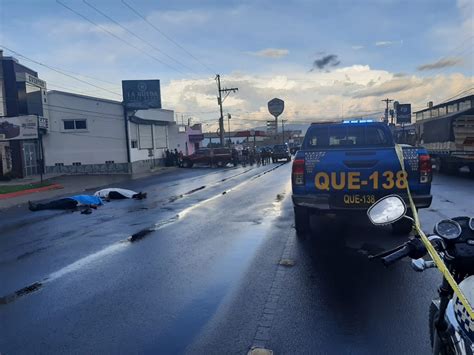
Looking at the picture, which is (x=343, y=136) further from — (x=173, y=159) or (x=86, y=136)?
(x=173, y=159)

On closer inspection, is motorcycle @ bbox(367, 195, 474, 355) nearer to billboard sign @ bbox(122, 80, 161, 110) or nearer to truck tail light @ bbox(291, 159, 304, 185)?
truck tail light @ bbox(291, 159, 304, 185)

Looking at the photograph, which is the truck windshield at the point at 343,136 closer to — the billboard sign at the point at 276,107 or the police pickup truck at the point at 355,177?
the police pickup truck at the point at 355,177

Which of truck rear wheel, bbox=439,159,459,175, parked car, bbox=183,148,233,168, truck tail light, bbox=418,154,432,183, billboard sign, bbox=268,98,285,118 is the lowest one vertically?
truck rear wheel, bbox=439,159,459,175

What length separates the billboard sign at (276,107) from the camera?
89.1 meters

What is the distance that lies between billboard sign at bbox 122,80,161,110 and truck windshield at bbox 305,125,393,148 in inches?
1095

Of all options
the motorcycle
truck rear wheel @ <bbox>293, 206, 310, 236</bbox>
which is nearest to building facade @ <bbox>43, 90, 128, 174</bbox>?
truck rear wheel @ <bbox>293, 206, 310, 236</bbox>

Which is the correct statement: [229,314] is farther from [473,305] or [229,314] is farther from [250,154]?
[250,154]

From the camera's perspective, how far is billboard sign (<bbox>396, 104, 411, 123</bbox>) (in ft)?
160

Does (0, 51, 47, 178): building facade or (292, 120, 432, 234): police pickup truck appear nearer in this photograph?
(292, 120, 432, 234): police pickup truck

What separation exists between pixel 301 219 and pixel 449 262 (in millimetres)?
5630

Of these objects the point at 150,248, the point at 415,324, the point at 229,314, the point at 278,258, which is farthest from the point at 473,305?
the point at 150,248

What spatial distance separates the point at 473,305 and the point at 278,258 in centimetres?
438

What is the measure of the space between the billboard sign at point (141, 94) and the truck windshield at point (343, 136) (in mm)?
27805

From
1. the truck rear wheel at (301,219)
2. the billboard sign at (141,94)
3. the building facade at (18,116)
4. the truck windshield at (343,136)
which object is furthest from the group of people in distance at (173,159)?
the truck rear wheel at (301,219)
